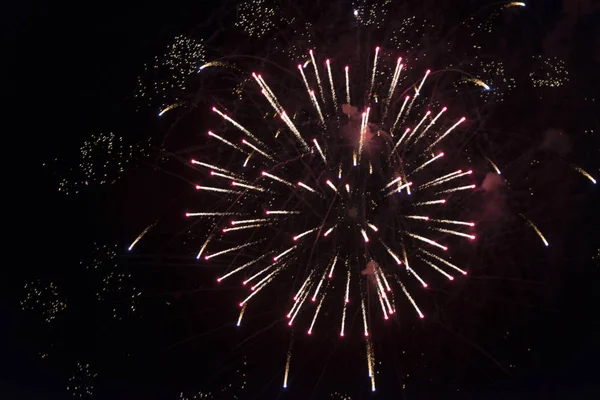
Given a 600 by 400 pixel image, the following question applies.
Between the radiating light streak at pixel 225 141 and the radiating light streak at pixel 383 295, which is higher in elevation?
the radiating light streak at pixel 225 141

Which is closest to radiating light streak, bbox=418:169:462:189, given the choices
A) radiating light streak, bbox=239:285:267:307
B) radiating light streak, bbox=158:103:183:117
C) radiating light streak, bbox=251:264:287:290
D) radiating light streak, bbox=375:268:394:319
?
radiating light streak, bbox=375:268:394:319

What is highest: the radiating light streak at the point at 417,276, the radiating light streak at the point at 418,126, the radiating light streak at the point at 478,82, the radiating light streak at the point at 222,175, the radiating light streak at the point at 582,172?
the radiating light streak at the point at 478,82

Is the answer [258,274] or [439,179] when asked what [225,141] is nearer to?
[258,274]

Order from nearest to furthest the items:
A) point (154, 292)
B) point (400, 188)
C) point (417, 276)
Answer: point (400, 188) → point (417, 276) → point (154, 292)

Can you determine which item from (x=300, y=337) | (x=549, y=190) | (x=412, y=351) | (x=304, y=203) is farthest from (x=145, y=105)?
(x=549, y=190)

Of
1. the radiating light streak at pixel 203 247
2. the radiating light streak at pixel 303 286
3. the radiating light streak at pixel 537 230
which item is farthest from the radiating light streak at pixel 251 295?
the radiating light streak at pixel 537 230

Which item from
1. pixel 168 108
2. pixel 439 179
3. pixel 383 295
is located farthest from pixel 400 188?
pixel 168 108

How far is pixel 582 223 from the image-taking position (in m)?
2.12

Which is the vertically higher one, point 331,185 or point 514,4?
point 514,4

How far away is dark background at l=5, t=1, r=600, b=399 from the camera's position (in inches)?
82.6

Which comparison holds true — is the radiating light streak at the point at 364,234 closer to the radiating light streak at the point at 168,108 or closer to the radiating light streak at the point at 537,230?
the radiating light streak at the point at 537,230

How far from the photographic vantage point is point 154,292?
7.11 ft

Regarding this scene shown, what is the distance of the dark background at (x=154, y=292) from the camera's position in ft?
6.88

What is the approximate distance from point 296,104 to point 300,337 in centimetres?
87
